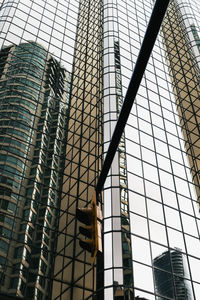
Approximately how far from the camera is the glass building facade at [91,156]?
2419cm

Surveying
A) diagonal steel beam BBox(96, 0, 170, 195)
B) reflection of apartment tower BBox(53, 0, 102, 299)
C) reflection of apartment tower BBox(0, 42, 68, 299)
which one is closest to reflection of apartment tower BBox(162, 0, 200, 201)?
reflection of apartment tower BBox(53, 0, 102, 299)

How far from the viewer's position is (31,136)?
31531mm

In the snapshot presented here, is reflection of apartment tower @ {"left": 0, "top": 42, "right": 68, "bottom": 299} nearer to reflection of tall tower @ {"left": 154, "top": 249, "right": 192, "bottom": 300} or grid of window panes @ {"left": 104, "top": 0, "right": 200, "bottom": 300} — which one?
grid of window panes @ {"left": 104, "top": 0, "right": 200, "bottom": 300}

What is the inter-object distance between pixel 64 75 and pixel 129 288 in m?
24.6

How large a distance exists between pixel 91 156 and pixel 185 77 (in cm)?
1978

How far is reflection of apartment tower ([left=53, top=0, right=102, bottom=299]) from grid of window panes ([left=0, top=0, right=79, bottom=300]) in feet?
2.29

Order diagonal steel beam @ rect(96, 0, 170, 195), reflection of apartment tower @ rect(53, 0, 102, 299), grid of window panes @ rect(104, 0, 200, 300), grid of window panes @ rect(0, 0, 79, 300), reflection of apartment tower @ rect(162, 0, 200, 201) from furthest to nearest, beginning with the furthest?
reflection of apartment tower @ rect(162, 0, 200, 201) → reflection of apartment tower @ rect(53, 0, 102, 299) → grid of window panes @ rect(0, 0, 79, 300) → grid of window panes @ rect(104, 0, 200, 300) → diagonal steel beam @ rect(96, 0, 170, 195)

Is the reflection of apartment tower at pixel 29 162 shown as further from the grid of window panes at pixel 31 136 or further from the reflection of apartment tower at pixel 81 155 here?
the reflection of apartment tower at pixel 81 155

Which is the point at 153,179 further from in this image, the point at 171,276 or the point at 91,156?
the point at 171,276

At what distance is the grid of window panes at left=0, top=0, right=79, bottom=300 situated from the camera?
24781 millimetres

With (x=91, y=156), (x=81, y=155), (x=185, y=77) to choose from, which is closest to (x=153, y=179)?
(x=91, y=156)

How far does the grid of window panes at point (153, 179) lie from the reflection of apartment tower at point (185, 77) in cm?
17

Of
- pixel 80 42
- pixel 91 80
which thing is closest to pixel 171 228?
pixel 91 80

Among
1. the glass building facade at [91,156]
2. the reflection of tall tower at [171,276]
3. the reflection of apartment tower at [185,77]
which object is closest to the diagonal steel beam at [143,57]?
the glass building facade at [91,156]
